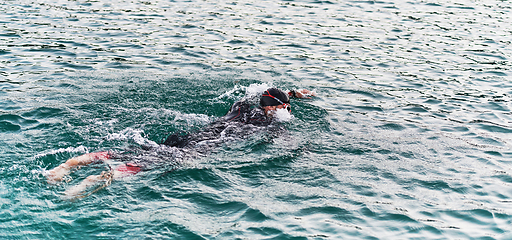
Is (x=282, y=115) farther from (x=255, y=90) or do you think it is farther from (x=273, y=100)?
(x=255, y=90)

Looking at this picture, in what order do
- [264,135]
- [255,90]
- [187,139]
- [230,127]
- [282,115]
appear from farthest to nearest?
[255,90] → [282,115] → [264,135] → [230,127] → [187,139]

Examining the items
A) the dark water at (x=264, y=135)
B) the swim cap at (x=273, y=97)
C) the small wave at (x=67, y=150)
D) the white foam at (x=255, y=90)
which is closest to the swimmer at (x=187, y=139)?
the swim cap at (x=273, y=97)

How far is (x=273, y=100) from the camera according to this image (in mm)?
9633

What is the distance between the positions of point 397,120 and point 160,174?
651 cm

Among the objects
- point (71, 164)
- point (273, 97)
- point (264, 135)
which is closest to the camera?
point (71, 164)

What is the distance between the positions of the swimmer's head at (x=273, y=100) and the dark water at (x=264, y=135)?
2.34 feet

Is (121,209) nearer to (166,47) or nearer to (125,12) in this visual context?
(166,47)

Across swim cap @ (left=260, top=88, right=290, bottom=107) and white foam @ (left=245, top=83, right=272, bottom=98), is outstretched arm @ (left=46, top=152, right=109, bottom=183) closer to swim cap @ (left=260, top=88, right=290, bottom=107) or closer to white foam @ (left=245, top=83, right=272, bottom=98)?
swim cap @ (left=260, top=88, right=290, bottom=107)

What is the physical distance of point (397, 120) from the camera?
11.0 metres

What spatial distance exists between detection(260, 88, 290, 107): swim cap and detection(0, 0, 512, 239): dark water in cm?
80

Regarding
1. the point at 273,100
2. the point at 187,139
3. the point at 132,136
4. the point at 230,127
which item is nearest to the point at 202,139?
the point at 187,139

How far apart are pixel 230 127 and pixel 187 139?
104 cm

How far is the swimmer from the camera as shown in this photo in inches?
276

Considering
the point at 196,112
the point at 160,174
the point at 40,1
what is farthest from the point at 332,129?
the point at 40,1
